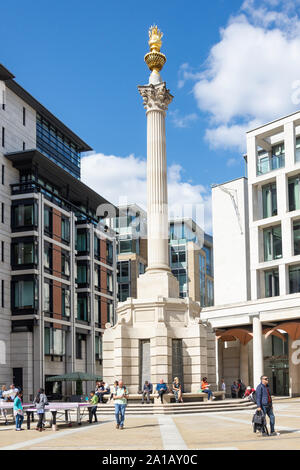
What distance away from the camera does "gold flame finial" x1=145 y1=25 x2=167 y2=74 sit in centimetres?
4041

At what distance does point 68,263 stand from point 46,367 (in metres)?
13.3

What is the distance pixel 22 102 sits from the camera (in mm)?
73688

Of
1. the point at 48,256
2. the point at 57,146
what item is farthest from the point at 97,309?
the point at 57,146

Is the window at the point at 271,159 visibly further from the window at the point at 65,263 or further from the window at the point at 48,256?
the window at the point at 65,263

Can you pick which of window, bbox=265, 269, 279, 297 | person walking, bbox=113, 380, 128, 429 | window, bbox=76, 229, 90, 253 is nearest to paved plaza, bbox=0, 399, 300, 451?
person walking, bbox=113, 380, 128, 429

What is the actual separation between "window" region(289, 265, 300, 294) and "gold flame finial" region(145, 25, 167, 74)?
25.7m

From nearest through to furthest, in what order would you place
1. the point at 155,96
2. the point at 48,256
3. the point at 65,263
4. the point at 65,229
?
the point at 155,96
the point at 48,256
the point at 65,263
the point at 65,229

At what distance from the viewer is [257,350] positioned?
55719 millimetres

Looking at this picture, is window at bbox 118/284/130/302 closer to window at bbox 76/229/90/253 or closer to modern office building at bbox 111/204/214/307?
modern office building at bbox 111/204/214/307

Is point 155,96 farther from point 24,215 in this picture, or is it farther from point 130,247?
point 130,247

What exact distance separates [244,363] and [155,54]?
108ft

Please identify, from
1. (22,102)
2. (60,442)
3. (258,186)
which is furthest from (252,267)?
(60,442)

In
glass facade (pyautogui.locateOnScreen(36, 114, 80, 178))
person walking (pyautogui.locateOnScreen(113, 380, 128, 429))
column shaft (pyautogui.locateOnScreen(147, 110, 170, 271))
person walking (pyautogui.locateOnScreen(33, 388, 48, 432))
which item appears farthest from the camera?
glass facade (pyautogui.locateOnScreen(36, 114, 80, 178))

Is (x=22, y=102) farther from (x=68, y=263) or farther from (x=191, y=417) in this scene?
(x=191, y=417)
